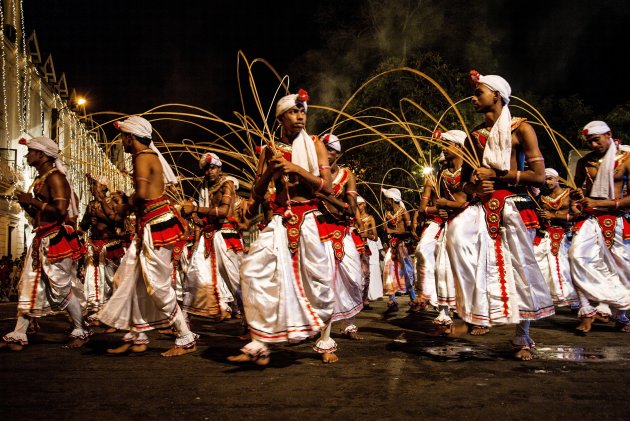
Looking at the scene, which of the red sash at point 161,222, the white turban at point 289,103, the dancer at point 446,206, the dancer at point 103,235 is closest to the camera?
the white turban at point 289,103

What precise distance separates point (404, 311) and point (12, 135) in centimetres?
2629

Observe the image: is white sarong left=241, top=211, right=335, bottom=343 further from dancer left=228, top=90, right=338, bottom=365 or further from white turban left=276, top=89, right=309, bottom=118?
white turban left=276, top=89, right=309, bottom=118

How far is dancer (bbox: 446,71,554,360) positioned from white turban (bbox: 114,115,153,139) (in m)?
3.01

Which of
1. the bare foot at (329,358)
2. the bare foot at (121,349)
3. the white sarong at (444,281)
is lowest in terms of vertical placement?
the bare foot at (329,358)

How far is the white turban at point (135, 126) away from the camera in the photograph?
19.6ft

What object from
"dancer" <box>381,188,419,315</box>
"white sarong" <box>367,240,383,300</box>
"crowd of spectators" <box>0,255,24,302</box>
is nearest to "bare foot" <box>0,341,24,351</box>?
"white sarong" <box>367,240,383,300</box>

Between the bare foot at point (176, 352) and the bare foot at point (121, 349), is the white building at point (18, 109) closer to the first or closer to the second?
the bare foot at point (121, 349)

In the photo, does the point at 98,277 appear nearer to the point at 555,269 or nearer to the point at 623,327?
the point at 555,269

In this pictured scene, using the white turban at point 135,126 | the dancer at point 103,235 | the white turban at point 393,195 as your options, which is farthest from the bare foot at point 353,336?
the white turban at point 393,195

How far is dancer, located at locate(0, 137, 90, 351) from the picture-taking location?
21.5 ft

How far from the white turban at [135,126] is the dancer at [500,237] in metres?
3.01

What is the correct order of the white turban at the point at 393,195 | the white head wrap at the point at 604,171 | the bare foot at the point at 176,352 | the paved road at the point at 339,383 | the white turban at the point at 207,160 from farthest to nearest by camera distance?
the white turban at the point at 393,195, the white turban at the point at 207,160, the white head wrap at the point at 604,171, the bare foot at the point at 176,352, the paved road at the point at 339,383

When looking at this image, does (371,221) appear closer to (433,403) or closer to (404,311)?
(404,311)

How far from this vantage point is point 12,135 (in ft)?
102
